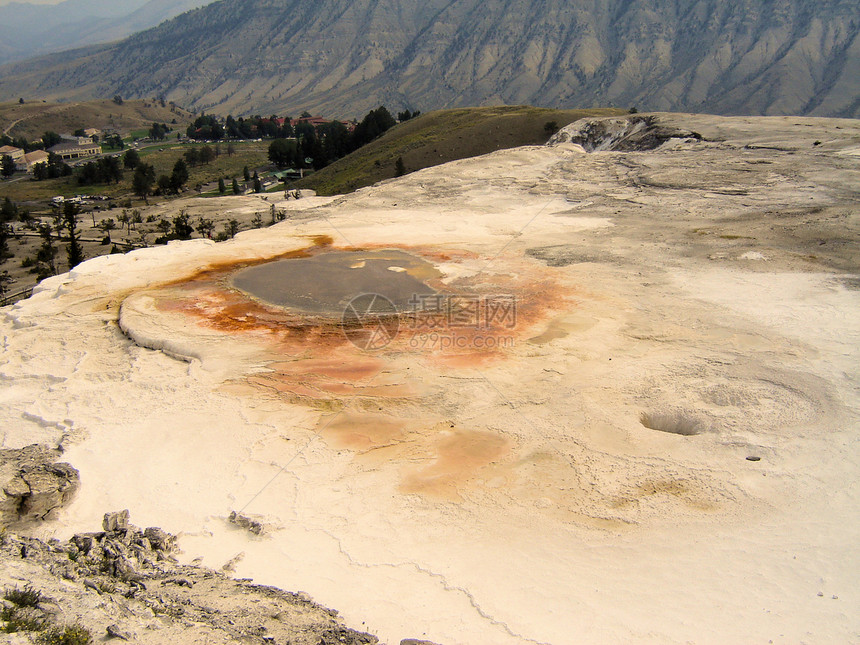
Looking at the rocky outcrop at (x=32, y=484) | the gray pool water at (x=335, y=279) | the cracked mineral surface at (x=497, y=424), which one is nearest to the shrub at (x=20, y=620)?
the cracked mineral surface at (x=497, y=424)

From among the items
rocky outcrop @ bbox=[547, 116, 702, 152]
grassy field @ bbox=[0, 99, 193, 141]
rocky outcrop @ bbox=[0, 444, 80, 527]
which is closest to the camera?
rocky outcrop @ bbox=[0, 444, 80, 527]

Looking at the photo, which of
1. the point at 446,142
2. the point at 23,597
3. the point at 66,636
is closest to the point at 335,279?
the point at 23,597

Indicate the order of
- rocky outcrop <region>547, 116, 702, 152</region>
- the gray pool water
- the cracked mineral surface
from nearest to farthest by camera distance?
1. the cracked mineral surface
2. the gray pool water
3. rocky outcrop <region>547, 116, 702, 152</region>

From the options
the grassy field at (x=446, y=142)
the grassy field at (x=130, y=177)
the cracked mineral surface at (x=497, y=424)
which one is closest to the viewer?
the cracked mineral surface at (x=497, y=424)

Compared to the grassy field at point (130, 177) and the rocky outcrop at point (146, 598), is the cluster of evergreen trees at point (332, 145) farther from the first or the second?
the rocky outcrop at point (146, 598)

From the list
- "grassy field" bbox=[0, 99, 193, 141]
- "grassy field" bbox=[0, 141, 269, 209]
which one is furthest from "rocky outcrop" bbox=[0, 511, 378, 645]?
"grassy field" bbox=[0, 99, 193, 141]

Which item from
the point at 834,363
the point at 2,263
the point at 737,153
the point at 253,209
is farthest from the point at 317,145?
the point at 834,363

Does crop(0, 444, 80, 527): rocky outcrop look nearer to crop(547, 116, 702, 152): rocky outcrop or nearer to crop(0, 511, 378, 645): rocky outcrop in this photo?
crop(0, 511, 378, 645): rocky outcrop

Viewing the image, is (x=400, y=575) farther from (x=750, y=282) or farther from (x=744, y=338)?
(x=750, y=282)
